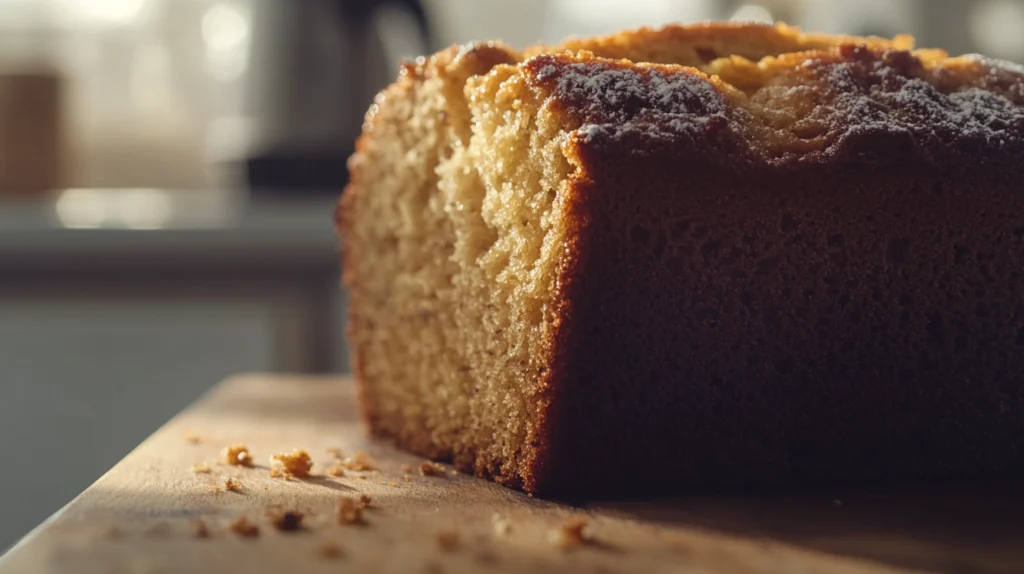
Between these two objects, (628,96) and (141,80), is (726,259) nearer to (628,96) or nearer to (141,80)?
(628,96)

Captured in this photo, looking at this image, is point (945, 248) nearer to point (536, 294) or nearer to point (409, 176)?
point (536, 294)

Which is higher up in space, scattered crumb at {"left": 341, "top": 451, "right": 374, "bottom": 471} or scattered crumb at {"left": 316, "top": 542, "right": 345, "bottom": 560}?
scattered crumb at {"left": 316, "top": 542, "right": 345, "bottom": 560}

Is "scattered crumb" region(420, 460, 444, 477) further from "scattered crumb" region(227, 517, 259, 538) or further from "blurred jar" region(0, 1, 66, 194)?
"blurred jar" region(0, 1, 66, 194)

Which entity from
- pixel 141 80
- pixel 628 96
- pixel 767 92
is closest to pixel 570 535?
pixel 628 96

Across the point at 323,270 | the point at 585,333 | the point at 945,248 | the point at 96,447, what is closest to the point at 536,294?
the point at 585,333

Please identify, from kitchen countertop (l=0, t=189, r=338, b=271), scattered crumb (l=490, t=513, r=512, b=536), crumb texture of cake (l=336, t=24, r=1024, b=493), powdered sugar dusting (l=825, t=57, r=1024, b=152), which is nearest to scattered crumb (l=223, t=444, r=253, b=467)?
crumb texture of cake (l=336, t=24, r=1024, b=493)

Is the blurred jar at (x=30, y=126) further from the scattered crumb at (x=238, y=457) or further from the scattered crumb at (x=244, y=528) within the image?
the scattered crumb at (x=244, y=528)
